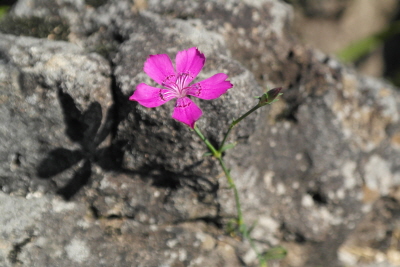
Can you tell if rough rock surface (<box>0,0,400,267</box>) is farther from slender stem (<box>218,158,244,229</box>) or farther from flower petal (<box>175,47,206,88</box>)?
flower petal (<box>175,47,206,88</box>)

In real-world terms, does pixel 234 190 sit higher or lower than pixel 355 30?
lower

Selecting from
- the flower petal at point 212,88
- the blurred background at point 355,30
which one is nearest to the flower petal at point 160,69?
the flower petal at point 212,88

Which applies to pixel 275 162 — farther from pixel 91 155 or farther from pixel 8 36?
pixel 8 36

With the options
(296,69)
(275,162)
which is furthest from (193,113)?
(296,69)

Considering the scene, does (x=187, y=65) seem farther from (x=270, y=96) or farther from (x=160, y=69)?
(x=270, y=96)

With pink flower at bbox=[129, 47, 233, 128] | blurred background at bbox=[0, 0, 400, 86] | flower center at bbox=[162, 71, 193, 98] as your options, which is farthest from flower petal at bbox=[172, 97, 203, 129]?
blurred background at bbox=[0, 0, 400, 86]

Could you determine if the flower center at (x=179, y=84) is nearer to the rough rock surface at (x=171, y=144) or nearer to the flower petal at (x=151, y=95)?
the flower petal at (x=151, y=95)

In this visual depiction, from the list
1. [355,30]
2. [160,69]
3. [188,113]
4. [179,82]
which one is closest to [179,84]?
[179,82]
